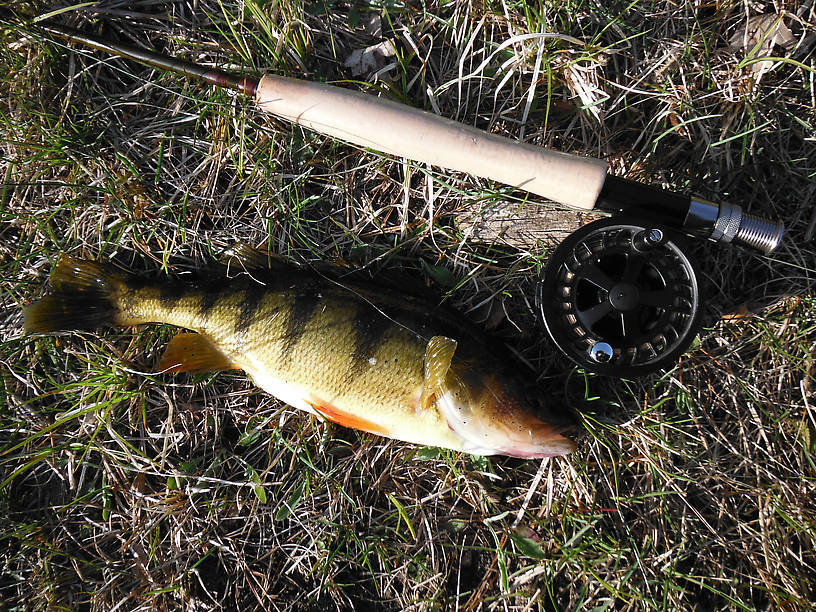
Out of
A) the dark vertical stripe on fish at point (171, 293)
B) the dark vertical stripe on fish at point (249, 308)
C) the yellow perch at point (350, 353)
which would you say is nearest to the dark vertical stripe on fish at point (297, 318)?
the yellow perch at point (350, 353)

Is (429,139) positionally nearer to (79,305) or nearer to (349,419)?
(349,419)

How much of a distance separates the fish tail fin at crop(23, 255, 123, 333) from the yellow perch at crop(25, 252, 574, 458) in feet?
0.03

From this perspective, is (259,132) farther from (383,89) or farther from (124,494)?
(124,494)

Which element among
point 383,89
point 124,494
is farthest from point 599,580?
point 383,89

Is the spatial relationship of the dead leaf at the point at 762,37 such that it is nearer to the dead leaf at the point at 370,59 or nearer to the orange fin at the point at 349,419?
the dead leaf at the point at 370,59

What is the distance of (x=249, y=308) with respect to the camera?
2.41m

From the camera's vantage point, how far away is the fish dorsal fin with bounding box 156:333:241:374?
247cm

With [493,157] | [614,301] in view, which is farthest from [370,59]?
[614,301]

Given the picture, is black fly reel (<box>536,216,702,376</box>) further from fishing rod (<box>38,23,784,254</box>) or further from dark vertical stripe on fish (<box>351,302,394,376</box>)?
dark vertical stripe on fish (<box>351,302,394,376</box>)

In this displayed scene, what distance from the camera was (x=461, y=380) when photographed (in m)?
2.26

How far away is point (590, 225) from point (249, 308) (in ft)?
4.96

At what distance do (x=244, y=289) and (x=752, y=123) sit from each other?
8.04ft

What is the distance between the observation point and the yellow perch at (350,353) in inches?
88.7

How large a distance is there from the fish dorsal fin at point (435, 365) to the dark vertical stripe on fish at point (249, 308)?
775mm
